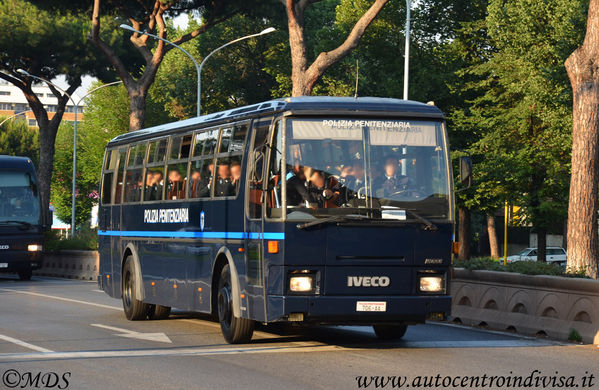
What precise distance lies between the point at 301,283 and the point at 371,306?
2.76 feet

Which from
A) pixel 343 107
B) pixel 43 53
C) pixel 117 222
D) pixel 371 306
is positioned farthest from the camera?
pixel 43 53

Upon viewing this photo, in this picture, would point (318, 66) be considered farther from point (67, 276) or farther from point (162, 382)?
point (162, 382)

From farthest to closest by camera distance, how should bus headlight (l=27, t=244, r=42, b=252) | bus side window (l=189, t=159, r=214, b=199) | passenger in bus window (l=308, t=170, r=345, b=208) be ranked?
bus headlight (l=27, t=244, r=42, b=252) < bus side window (l=189, t=159, r=214, b=199) < passenger in bus window (l=308, t=170, r=345, b=208)

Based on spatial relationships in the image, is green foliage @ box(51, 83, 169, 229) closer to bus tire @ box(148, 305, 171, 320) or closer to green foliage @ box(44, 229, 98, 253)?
green foliage @ box(44, 229, 98, 253)

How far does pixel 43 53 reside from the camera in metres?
47.0

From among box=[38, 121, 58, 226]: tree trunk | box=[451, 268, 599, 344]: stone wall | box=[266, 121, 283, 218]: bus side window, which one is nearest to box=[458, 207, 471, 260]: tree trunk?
box=[38, 121, 58, 226]: tree trunk

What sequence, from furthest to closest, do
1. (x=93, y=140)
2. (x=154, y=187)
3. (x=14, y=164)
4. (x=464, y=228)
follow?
(x=93, y=140) < (x=464, y=228) < (x=14, y=164) < (x=154, y=187)

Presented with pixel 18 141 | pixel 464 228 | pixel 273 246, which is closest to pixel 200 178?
pixel 273 246

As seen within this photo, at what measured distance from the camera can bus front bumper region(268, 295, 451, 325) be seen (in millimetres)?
12352

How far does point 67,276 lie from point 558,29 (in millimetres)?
18788

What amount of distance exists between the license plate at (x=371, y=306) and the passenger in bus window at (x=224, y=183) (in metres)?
2.34

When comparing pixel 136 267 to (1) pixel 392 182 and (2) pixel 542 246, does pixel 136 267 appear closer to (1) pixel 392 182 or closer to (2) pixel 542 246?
(1) pixel 392 182

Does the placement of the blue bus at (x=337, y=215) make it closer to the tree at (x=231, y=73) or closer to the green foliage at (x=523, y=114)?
the green foliage at (x=523, y=114)

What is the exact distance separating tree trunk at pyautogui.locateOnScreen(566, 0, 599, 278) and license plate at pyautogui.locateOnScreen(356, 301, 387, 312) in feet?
26.8
